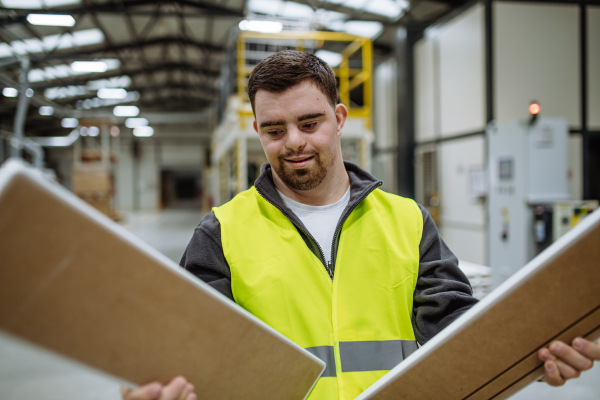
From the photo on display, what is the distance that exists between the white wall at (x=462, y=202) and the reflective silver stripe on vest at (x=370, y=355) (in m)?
7.26

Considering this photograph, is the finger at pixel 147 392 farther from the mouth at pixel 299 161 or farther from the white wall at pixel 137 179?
the white wall at pixel 137 179

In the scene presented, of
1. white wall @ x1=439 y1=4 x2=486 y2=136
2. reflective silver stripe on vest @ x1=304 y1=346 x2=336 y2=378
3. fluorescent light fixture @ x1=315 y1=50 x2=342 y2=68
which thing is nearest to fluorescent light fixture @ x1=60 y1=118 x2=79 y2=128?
fluorescent light fixture @ x1=315 y1=50 x2=342 y2=68

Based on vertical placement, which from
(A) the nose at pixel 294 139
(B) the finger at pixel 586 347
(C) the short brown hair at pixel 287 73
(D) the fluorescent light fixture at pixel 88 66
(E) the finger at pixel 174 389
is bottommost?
(E) the finger at pixel 174 389

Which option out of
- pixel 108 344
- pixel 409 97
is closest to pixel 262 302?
pixel 108 344

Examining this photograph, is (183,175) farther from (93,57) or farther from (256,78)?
(256,78)

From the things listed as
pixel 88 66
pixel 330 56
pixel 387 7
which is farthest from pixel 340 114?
pixel 88 66

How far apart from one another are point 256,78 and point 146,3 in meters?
12.4

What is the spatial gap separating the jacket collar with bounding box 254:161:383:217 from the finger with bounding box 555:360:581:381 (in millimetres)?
767

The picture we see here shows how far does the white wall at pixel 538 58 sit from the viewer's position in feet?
25.2

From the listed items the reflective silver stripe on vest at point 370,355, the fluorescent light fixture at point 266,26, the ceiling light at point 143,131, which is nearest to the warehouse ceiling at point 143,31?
the fluorescent light fixture at point 266,26

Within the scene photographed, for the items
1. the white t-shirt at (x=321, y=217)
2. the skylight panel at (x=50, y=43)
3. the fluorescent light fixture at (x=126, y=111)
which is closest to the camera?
the white t-shirt at (x=321, y=217)

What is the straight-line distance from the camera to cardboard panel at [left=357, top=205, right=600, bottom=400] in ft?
2.60

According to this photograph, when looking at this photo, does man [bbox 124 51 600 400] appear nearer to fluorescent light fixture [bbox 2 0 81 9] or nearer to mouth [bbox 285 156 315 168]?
mouth [bbox 285 156 315 168]

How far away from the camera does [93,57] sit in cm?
1303
